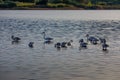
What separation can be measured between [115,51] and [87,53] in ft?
8.47

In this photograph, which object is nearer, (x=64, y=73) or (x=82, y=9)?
(x=64, y=73)

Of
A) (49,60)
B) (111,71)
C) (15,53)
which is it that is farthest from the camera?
(15,53)

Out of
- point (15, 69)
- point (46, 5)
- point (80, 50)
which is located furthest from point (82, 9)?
Answer: point (15, 69)

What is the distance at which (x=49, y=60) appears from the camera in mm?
29109

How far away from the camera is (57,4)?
14912 cm

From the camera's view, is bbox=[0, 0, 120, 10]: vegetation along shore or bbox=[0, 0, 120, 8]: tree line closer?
bbox=[0, 0, 120, 8]: tree line

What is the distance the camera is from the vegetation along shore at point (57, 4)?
145 meters

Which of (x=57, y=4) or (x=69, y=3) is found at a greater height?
(x=69, y=3)

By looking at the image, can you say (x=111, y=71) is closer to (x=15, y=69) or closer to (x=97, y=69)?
(x=97, y=69)

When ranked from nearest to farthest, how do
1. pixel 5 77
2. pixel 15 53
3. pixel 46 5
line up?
pixel 5 77 → pixel 15 53 → pixel 46 5

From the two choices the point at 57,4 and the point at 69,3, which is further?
the point at 69,3

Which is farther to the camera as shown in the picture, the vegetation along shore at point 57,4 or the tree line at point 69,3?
the vegetation along shore at point 57,4

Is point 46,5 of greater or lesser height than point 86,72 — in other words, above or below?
below

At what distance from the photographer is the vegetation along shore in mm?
145375
